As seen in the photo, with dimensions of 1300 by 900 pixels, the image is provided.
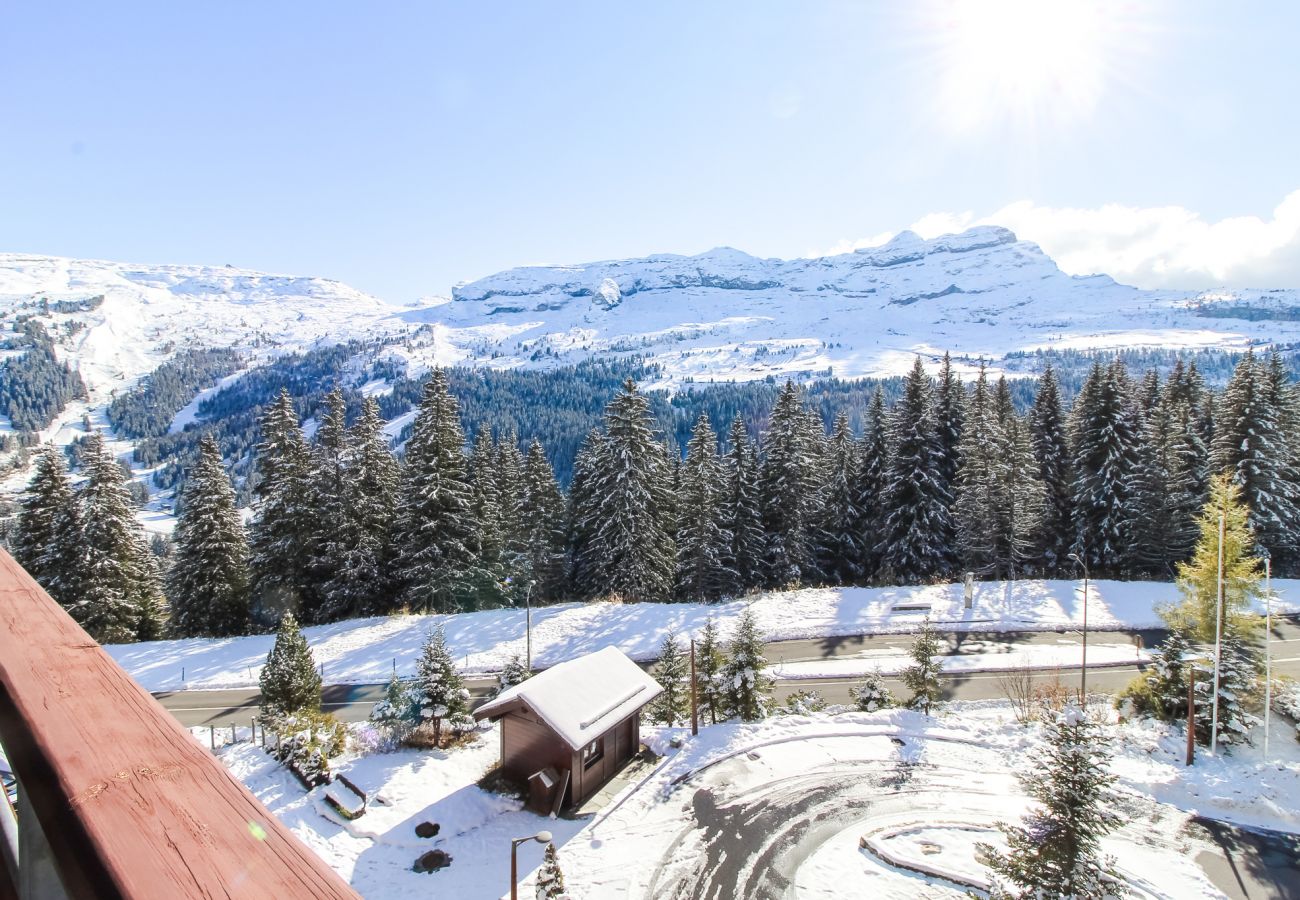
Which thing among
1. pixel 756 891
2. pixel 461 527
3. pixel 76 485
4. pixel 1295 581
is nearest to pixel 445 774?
pixel 756 891

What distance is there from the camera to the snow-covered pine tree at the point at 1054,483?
45812mm

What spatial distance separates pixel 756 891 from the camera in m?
16.2

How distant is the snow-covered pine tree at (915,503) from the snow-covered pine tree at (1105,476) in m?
8.78

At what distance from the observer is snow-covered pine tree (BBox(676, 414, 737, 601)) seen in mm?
41688

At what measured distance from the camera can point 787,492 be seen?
43094mm

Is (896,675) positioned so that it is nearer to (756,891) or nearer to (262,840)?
(756,891)

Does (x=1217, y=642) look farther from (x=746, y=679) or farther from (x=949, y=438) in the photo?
(x=949, y=438)

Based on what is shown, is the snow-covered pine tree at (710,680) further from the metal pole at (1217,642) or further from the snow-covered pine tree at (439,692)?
the metal pole at (1217,642)

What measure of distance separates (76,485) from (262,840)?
1870 inches

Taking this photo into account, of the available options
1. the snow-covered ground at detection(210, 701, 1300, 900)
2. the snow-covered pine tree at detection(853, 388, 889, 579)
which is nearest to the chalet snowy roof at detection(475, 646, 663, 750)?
the snow-covered ground at detection(210, 701, 1300, 900)

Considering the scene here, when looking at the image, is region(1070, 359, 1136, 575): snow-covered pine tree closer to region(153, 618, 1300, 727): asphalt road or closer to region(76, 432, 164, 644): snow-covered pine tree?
region(153, 618, 1300, 727): asphalt road

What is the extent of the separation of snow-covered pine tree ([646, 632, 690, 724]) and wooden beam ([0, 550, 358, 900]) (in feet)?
85.3

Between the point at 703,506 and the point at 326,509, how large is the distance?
22412mm

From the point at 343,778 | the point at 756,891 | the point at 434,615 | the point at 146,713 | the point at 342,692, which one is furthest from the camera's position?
the point at 434,615
